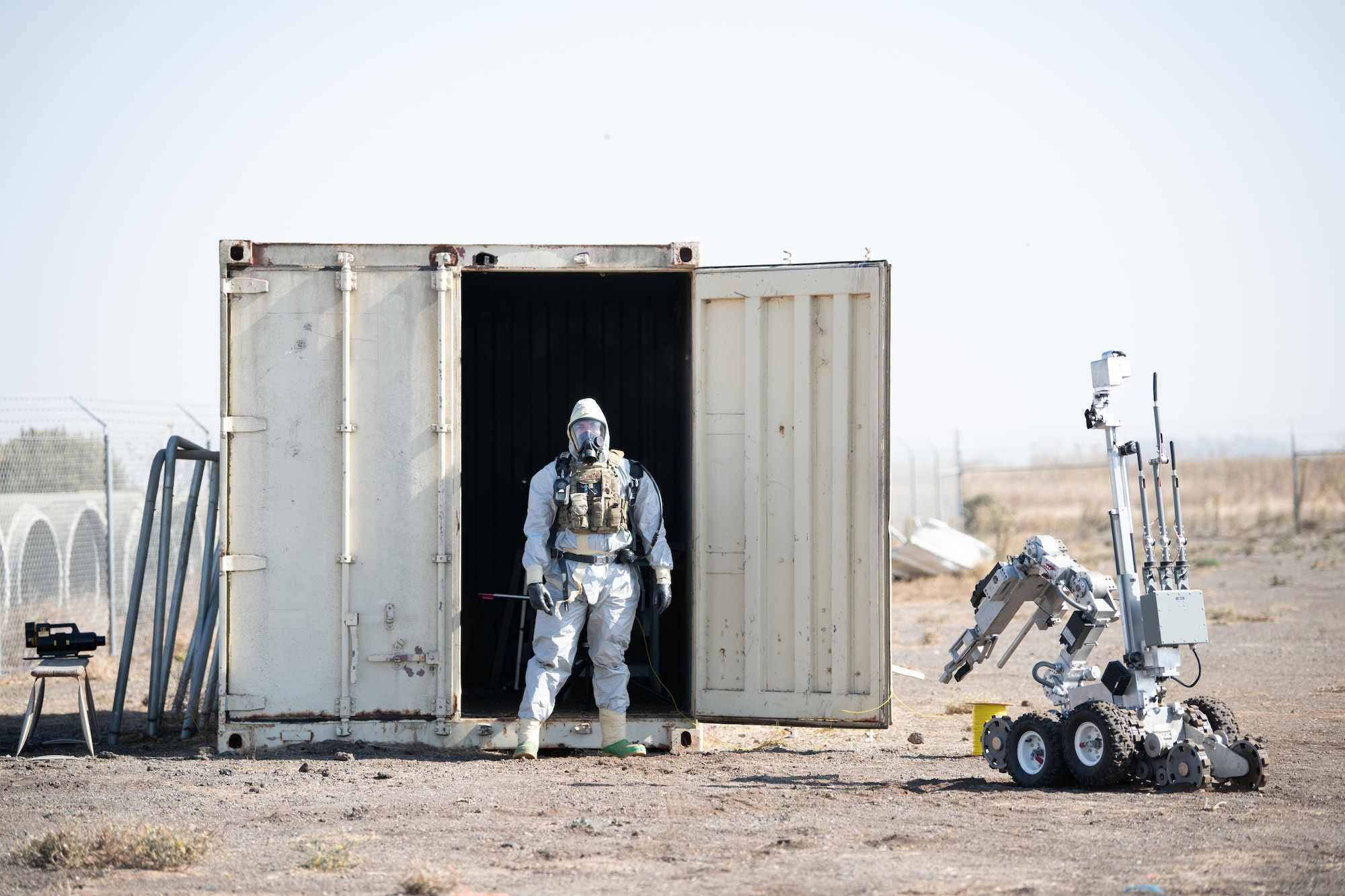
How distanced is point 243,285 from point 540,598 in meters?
2.54

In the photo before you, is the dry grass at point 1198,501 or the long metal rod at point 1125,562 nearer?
the long metal rod at point 1125,562

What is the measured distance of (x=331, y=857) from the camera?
5059 mm

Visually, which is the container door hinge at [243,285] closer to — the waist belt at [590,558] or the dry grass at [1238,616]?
the waist belt at [590,558]

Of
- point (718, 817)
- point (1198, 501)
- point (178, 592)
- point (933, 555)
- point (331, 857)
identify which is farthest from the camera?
point (1198, 501)

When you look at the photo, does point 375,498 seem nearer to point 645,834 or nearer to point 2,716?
point 645,834

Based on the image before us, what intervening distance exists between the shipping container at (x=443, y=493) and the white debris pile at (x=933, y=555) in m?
11.8

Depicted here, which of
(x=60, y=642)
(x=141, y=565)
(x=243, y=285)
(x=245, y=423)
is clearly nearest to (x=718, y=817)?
(x=245, y=423)

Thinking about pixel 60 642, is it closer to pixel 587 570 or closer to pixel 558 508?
pixel 558 508

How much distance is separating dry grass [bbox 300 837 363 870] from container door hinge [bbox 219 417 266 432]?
2887mm

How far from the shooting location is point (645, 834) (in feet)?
18.4

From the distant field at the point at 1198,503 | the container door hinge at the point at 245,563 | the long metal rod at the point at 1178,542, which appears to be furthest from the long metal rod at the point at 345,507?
the distant field at the point at 1198,503

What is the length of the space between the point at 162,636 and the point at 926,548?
13158 mm

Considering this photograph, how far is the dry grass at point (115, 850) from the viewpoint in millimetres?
5094

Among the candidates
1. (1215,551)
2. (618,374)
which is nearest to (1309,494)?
(1215,551)
